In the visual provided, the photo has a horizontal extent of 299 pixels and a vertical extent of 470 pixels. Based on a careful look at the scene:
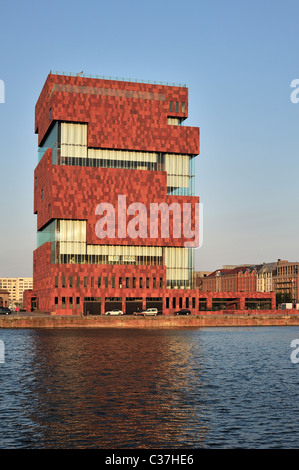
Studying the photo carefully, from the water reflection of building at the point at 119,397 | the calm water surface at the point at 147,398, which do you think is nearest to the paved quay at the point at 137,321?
the calm water surface at the point at 147,398

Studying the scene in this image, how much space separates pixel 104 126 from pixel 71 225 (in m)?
27.9

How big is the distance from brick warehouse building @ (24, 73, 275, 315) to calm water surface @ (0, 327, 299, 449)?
83015mm

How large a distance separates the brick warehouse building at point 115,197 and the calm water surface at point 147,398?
272 ft

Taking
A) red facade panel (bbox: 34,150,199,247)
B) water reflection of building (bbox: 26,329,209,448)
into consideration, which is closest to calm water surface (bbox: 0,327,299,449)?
water reflection of building (bbox: 26,329,209,448)

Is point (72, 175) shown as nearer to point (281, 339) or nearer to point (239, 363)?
point (281, 339)

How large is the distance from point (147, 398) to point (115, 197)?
125m

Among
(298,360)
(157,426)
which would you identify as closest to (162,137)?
(298,360)

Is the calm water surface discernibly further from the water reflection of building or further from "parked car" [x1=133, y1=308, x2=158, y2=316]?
"parked car" [x1=133, y1=308, x2=158, y2=316]

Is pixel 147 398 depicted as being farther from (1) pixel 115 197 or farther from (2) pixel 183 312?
(1) pixel 115 197

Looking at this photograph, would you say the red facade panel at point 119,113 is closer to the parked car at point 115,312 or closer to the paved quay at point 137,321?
the parked car at point 115,312

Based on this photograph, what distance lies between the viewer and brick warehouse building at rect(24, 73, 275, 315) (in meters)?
166

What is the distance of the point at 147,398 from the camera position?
44781 mm

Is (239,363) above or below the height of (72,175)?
below
